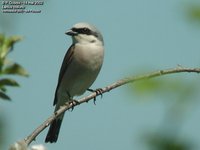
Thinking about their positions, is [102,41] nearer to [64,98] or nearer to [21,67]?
[64,98]

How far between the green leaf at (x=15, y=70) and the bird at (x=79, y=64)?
6023 mm

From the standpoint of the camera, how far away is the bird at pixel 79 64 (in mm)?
8641

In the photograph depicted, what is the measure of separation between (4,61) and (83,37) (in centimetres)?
697

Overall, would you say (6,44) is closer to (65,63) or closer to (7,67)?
(7,67)

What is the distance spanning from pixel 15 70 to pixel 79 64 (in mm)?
6484

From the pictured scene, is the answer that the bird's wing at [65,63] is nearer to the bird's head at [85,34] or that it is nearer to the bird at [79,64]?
the bird at [79,64]

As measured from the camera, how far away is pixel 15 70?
2299 millimetres

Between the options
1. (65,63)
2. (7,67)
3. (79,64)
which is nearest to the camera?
(7,67)

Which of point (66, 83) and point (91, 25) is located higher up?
point (91, 25)

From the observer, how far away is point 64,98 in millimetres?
8922

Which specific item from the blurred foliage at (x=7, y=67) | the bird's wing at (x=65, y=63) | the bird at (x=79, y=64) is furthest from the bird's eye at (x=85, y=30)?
the blurred foliage at (x=7, y=67)

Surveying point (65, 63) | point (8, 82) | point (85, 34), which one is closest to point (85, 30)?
point (85, 34)

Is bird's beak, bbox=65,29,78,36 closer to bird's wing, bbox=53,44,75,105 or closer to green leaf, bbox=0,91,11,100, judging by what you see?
bird's wing, bbox=53,44,75,105

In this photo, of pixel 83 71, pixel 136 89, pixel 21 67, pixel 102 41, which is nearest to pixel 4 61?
pixel 21 67
